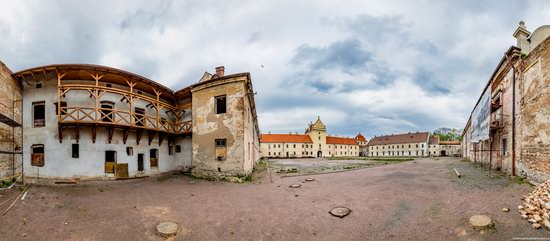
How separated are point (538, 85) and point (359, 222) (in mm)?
9642

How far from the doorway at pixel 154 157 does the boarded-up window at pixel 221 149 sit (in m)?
4.88

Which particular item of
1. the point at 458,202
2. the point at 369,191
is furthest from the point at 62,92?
the point at 458,202

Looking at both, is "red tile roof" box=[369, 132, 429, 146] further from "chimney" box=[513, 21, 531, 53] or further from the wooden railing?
the wooden railing

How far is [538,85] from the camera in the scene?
33.9 ft

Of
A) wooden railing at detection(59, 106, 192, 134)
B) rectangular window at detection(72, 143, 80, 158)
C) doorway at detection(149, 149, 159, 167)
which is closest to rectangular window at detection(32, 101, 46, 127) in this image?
wooden railing at detection(59, 106, 192, 134)

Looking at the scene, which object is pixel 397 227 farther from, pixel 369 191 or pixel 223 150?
pixel 223 150

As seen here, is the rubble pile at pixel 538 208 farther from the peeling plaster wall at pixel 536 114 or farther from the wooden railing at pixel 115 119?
the wooden railing at pixel 115 119

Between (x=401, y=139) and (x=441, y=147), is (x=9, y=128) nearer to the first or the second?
(x=401, y=139)

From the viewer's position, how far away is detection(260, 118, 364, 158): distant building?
3041 inches

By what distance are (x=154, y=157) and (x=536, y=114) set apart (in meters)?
21.1

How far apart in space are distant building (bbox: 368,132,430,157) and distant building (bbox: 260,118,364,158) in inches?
576

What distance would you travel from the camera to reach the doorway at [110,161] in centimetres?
1470

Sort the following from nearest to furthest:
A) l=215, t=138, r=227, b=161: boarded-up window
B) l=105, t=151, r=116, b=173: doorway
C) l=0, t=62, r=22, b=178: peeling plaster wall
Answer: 1. l=0, t=62, r=22, b=178: peeling plaster wall
2. l=105, t=151, r=116, b=173: doorway
3. l=215, t=138, r=227, b=161: boarded-up window

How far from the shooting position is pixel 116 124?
14.0 meters
